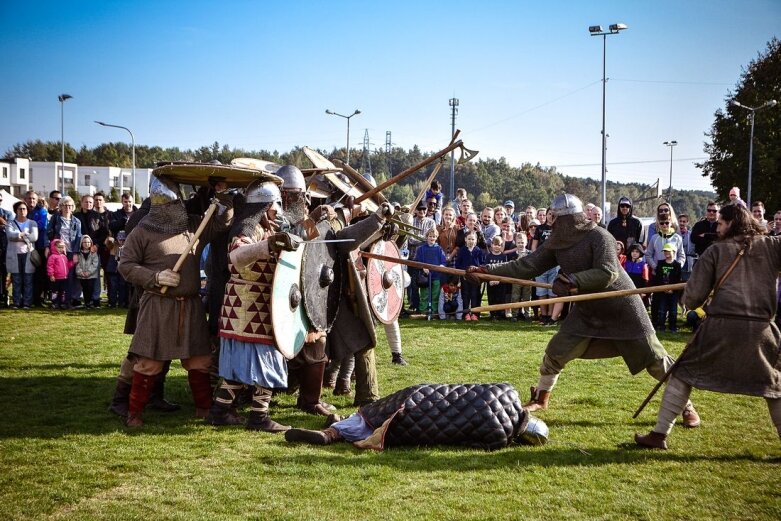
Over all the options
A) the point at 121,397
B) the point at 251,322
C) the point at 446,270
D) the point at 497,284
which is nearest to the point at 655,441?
the point at 446,270

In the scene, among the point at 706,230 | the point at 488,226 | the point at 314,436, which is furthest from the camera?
the point at 488,226

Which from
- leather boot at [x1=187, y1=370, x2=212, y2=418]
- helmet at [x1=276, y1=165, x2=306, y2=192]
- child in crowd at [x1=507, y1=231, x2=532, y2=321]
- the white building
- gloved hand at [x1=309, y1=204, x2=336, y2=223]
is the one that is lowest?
leather boot at [x1=187, y1=370, x2=212, y2=418]

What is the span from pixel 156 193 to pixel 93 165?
80814 mm

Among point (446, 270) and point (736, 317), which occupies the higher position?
point (446, 270)

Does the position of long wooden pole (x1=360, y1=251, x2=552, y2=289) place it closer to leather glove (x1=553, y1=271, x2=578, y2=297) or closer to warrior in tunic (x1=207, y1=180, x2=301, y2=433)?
leather glove (x1=553, y1=271, x2=578, y2=297)

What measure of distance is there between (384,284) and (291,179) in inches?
48.4

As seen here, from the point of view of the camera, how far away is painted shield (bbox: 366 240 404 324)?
608cm

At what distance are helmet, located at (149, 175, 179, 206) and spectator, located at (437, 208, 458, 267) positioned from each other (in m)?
7.23

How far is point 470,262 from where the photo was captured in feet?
39.5

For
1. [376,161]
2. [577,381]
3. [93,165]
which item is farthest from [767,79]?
[93,165]

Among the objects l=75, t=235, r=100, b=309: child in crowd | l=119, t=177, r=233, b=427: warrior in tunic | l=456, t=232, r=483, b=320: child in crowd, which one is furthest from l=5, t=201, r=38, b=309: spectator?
l=119, t=177, r=233, b=427: warrior in tunic

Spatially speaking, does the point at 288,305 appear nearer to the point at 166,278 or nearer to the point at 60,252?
the point at 166,278

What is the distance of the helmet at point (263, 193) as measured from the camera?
5238mm

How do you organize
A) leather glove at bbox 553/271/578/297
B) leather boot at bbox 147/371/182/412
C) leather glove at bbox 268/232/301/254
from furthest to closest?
1. leather boot at bbox 147/371/182/412
2. leather glove at bbox 553/271/578/297
3. leather glove at bbox 268/232/301/254
